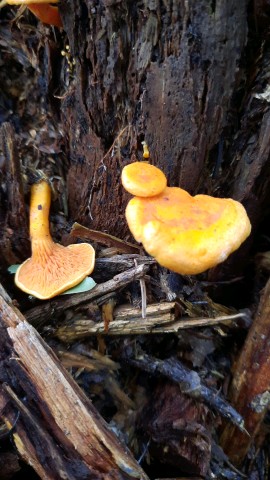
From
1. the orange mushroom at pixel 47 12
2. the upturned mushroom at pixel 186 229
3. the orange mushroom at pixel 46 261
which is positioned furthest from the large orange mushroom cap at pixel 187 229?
the orange mushroom at pixel 47 12

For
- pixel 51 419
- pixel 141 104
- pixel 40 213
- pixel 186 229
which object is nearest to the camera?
pixel 186 229

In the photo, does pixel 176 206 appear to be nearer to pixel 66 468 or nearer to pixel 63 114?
pixel 63 114

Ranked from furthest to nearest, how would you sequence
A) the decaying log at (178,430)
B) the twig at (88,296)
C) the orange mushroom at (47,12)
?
1. the twig at (88,296)
2. the decaying log at (178,430)
3. the orange mushroom at (47,12)

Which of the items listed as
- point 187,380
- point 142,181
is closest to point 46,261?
point 142,181

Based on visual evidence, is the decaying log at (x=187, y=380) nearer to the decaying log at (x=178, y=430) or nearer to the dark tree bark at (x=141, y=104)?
the decaying log at (x=178, y=430)

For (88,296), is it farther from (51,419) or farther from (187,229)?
(187,229)

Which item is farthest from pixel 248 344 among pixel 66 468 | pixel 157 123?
pixel 157 123

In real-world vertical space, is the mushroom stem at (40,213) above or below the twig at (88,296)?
above
